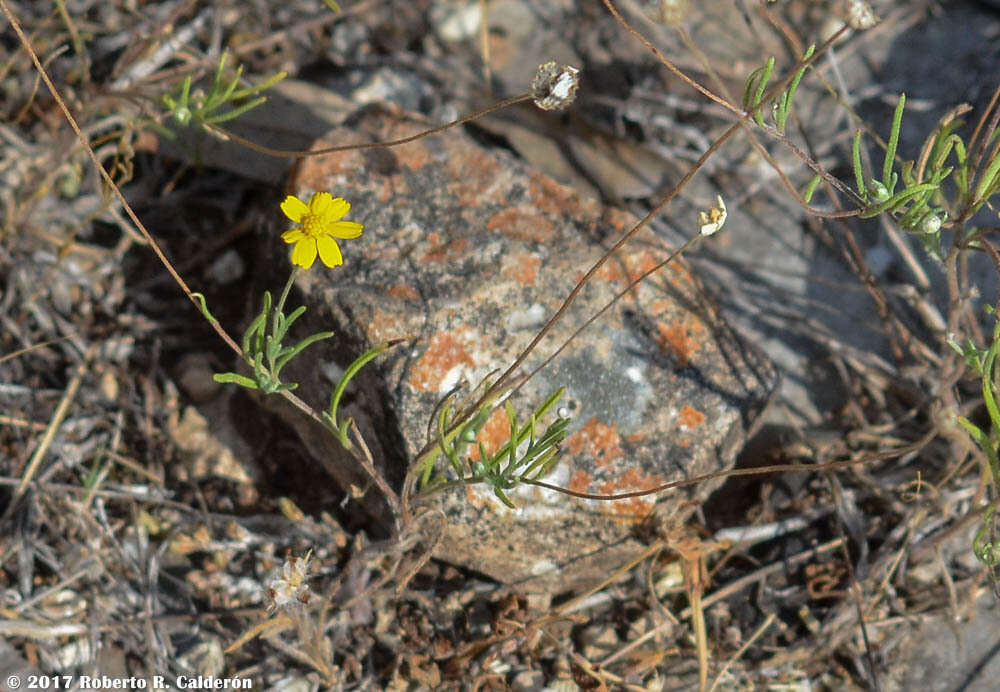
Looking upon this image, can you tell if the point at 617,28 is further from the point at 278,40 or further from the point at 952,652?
the point at 952,652

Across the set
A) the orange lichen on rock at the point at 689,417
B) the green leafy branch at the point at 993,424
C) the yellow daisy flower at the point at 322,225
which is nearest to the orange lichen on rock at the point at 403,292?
the yellow daisy flower at the point at 322,225

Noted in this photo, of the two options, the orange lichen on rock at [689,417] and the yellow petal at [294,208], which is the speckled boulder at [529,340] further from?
the yellow petal at [294,208]

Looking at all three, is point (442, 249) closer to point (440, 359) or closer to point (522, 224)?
point (522, 224)

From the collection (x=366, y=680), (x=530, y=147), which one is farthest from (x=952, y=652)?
(x=530, y=147)

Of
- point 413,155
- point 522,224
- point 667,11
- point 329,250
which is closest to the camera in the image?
point 329,250

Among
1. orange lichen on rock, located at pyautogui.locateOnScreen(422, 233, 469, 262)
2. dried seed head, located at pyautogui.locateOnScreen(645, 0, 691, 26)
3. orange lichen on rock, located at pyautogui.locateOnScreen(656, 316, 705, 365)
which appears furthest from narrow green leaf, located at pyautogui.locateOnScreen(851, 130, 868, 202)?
orange lichen on rock, located at pyautogui.locateOnScreen(422, 233, 469, 262)
